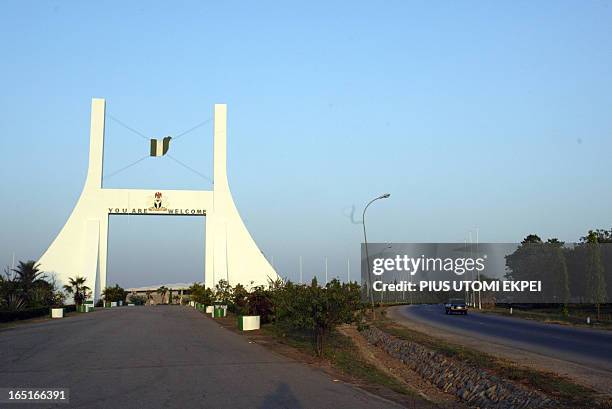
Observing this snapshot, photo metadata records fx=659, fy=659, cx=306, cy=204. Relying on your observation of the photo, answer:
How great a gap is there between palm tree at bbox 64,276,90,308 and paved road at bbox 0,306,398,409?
3836 centimetres

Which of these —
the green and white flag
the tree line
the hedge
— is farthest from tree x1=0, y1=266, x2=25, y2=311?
the tree line

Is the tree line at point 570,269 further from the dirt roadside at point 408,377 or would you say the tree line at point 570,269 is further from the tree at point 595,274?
the dirt roadside at point 408,377

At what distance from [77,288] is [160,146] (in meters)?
15.3

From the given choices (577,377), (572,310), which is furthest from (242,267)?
(577,377)

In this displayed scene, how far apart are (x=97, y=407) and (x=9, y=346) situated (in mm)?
12910

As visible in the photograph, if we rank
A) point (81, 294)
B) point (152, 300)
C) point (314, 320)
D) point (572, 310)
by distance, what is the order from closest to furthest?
point (314, 320), point (572, 310), point (81, 294), point (152, 300)

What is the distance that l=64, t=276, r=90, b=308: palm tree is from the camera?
60.0 metres

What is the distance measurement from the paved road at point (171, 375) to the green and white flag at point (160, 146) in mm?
41291

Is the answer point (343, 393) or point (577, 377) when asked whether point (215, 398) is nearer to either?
point (343, 393)

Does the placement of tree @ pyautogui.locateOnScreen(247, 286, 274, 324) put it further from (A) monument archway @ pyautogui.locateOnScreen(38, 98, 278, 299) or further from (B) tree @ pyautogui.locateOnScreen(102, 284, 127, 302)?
(B) tree @ pyautogui.locateOnScreen(102, 284, 127, 302)

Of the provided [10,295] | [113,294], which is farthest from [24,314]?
[113,294]

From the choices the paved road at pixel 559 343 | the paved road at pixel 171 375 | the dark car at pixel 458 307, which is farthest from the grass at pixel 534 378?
the dark car at pixel 458 307

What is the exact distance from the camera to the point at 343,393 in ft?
40.1

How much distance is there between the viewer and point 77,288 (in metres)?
60.8
